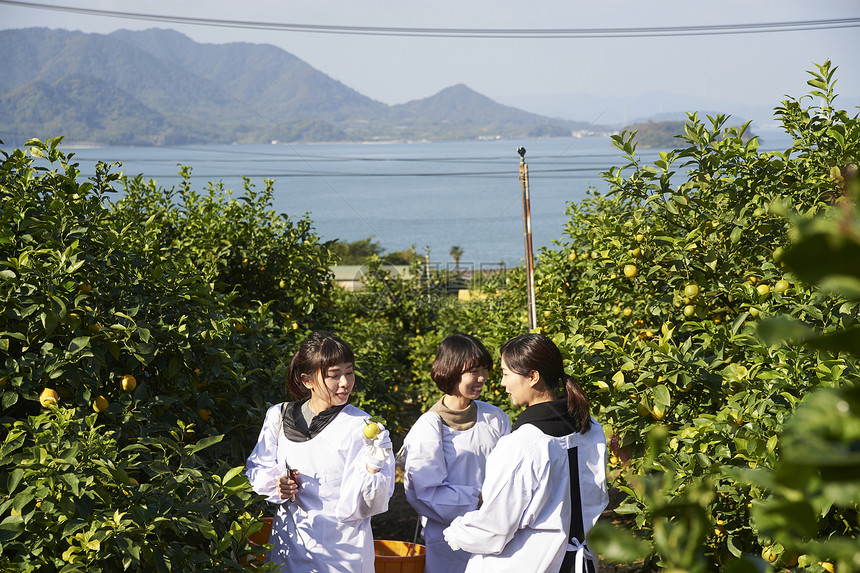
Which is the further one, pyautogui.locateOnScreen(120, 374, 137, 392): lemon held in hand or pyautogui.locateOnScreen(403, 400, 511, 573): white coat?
pyautogui.locateOnScreen(403, 400, 511, 573): white coat

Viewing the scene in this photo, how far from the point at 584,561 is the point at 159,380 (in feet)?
5.49

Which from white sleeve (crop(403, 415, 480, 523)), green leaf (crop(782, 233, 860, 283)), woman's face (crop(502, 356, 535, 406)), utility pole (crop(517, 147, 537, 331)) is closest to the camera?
green leaf (crop(782, 233, 860, 283))

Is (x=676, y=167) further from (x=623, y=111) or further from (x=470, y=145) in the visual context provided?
(x=470, y=145)

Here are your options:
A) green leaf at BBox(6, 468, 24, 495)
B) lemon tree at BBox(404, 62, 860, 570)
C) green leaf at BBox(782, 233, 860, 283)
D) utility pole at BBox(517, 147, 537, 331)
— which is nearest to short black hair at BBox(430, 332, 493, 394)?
lemon tree at BBox(404, 62, 860, 570)

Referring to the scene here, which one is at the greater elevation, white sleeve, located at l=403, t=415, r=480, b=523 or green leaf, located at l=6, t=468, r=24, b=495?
green leaf, located at l=6, t=468, r=24, b=495

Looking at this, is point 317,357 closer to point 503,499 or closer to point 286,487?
point 286,487

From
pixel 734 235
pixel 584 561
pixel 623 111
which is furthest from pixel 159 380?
pixel 623 111

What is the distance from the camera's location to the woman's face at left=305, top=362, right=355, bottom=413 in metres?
2.73

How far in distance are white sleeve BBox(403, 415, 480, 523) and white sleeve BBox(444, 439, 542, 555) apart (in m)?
0.64

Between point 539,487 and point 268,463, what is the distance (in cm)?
107

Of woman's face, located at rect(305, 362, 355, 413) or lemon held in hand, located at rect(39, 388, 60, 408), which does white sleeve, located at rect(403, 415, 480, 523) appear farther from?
lemon held in hand, located at rect(39, 388, 60, 408)

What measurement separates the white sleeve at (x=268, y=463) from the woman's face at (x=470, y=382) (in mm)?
735

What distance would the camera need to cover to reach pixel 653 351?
282 centimetres

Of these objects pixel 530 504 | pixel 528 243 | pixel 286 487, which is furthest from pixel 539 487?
pixel 528 243
